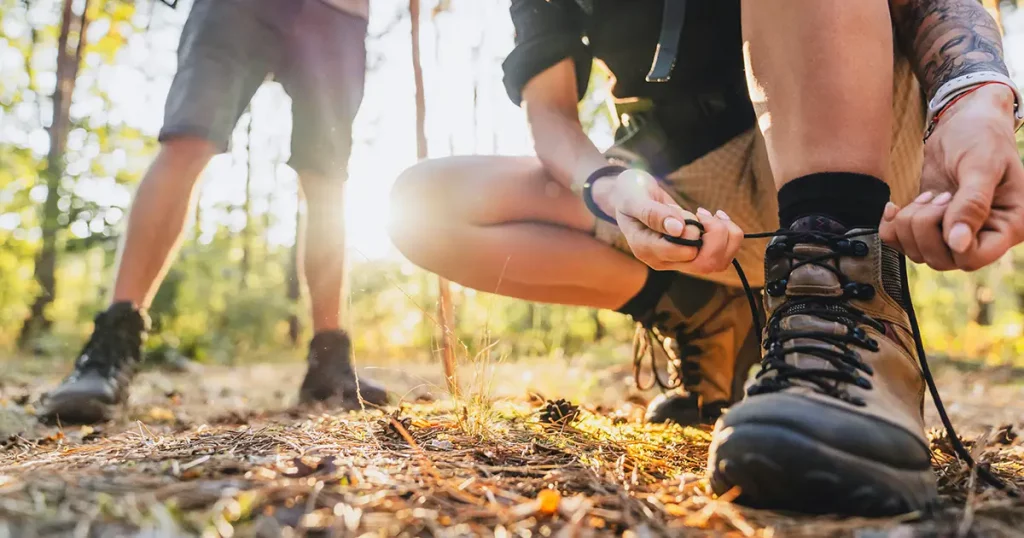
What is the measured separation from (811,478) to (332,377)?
1.88m

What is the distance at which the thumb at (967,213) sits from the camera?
853mm

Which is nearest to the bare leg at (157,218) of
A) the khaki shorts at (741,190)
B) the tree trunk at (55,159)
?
the khaki shorts at (741,190)

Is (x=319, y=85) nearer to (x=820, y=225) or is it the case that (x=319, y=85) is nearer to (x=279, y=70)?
(x=279, y=70)

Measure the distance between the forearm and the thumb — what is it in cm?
87

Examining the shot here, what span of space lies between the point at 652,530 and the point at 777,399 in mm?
282

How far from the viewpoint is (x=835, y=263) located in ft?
3.46

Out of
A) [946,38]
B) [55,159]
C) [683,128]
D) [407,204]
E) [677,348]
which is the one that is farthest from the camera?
[55,159]

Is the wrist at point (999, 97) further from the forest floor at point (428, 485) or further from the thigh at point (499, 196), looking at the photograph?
the thigh at point (499, 196)

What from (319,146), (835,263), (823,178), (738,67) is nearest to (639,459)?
(835,263)

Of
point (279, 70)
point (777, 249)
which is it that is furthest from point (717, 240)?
point (279, 70)

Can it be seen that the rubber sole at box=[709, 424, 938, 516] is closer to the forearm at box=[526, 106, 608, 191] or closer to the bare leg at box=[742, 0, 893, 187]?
the bare leg at box=[742, 0, 893, 187]

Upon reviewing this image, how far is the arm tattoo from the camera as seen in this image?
1.22m

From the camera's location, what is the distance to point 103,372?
6.89 ft

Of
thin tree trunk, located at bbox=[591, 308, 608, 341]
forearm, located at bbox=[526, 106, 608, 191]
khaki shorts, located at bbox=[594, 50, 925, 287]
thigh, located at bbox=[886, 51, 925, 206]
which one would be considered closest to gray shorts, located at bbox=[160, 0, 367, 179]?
forearm, located at bbox=[526, 106, 608, 191]
